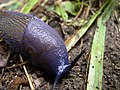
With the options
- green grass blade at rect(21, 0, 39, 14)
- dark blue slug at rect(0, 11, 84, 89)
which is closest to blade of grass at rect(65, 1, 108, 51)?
dark blue slug at rect(0, 11, 84, 89)

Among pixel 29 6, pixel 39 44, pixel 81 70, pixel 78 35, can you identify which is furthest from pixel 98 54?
pixel 29 6

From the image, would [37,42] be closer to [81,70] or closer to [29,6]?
[81,70]

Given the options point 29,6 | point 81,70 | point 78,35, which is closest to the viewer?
point 81,70

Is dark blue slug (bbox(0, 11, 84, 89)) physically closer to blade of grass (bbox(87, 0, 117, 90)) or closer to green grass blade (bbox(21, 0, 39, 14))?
blade of grass (bbox(87, 0, 117, 90))

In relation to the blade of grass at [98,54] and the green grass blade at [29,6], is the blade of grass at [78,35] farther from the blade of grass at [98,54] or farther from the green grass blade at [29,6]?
the green grass blade at [29,6]

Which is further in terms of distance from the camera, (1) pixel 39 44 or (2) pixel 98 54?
(2) pixel 98 54

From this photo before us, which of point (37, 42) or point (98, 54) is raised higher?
point (37, 42)

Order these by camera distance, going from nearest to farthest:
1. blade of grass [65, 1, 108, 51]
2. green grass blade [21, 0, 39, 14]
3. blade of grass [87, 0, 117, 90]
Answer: blade of grass [87, 0, 117, 90] → blade of grass [65, 1, 108, 51] → green grass blade [21, 0, 39, 14]
